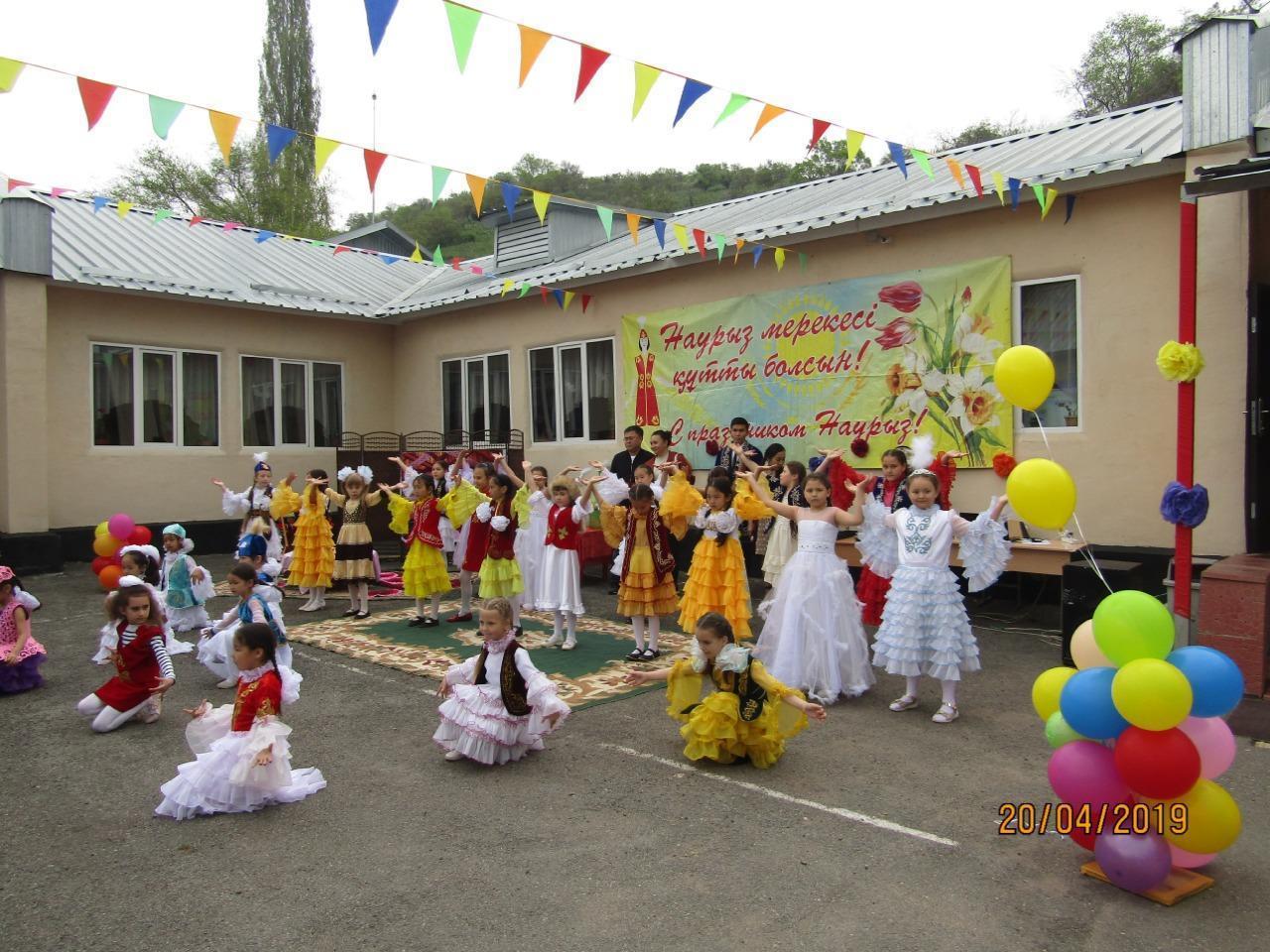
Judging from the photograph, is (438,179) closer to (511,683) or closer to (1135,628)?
(511,683)

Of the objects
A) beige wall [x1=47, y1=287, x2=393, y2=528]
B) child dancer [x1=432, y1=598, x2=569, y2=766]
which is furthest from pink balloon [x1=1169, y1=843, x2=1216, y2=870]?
beige wall [x1=47, y1=287, x2=393, y2=528]

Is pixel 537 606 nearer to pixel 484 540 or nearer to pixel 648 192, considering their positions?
pixel 484 540

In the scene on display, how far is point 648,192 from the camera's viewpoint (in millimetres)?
36094

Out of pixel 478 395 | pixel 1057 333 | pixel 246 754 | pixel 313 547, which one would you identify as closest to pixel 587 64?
pixel 246 754

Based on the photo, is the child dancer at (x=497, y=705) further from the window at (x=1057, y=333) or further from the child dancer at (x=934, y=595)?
the window at (x=1057, y=333)

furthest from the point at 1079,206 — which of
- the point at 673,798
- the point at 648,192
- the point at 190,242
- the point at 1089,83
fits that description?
the point at 648,192

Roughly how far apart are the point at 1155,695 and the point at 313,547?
8.78m

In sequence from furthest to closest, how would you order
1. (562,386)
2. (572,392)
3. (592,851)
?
(562,386)
(572,392)
(592,851)

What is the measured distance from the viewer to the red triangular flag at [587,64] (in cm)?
620

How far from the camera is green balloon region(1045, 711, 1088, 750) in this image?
3.96m

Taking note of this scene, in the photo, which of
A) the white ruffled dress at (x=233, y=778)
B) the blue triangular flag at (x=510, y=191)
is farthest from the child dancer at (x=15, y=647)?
the blue triangular flag at (x=510, y=191)

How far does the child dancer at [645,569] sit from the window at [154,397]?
9.32 metres

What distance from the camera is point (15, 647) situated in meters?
6.80

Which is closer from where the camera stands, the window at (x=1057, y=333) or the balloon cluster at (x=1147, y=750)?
the balloon cluster at (x=1147, y=750)
